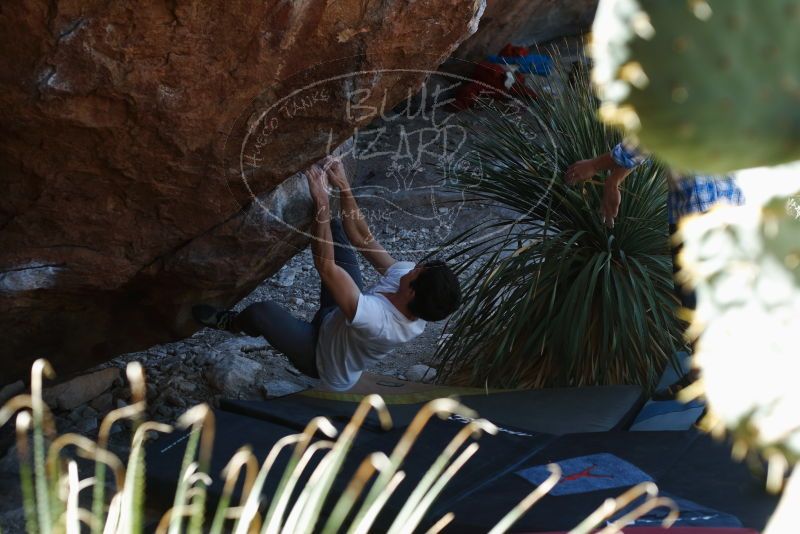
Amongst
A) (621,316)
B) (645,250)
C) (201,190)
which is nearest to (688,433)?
(621,316)

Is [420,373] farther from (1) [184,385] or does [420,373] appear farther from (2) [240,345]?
(1) [184,385]

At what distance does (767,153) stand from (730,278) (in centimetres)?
16

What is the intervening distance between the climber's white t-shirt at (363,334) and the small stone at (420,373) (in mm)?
735

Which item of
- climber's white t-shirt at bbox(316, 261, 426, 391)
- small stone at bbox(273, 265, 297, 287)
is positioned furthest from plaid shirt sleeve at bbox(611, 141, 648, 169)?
small stone at bbox(273, 265, 297, 287)

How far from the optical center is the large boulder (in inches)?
277

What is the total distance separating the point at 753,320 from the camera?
1124 mm

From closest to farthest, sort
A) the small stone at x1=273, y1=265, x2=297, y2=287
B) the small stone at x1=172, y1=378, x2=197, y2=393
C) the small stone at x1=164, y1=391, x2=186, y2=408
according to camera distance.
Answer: the small stone at x1=164, y1=391, x2=186, y2=408 < the small stone at x1=172, y1=378, x2=197, y2=393 < the small stone at x1=273, y1=265, x2=297, y2=287

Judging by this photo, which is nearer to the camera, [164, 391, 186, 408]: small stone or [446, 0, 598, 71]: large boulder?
[164, 391, 186, 408]: small stone

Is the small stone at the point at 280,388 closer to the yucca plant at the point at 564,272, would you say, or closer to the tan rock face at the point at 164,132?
the tan rock face at the point at 164,132

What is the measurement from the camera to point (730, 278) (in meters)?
1.15

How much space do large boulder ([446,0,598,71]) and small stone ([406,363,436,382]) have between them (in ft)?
9.44

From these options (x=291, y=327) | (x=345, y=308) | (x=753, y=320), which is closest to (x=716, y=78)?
(x=753, y=320)

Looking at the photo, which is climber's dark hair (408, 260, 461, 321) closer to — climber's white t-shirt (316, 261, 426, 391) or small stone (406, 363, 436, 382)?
climber's white t-shirt (316, 261, 426, 391)

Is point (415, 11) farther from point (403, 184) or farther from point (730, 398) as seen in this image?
point (403, 184)
